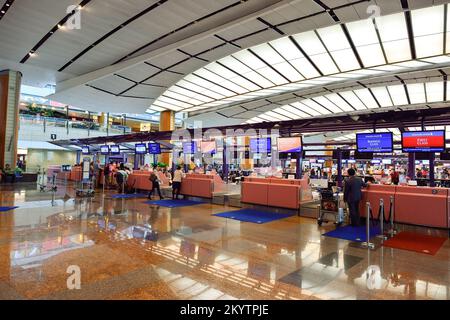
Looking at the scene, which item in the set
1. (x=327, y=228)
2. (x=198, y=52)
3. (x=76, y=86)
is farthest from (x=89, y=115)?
(x=327, y=228)

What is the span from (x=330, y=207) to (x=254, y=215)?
2.40 m

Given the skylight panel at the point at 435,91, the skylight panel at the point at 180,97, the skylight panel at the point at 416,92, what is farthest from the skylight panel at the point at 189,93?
the skylight panel at the point at 435,91

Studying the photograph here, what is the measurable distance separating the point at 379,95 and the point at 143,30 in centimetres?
2119

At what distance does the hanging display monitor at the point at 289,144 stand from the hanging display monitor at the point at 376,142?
82.6 inches

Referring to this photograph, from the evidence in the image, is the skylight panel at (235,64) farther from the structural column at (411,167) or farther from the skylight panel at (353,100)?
the skylight panel at (353,100)

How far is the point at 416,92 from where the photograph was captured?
2361 centimetres

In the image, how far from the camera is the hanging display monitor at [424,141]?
7828 millimetres

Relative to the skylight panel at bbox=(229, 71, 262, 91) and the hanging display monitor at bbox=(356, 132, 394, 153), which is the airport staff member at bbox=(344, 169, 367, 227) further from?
the skylight panel at bbox=(229, 71, 262, 91)

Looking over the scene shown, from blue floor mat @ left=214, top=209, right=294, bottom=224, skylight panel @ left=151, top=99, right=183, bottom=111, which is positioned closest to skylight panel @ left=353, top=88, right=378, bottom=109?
skylight panel @ left=151, top=99, right=183, bottom=111

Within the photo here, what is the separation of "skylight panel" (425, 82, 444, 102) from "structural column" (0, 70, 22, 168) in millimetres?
29258

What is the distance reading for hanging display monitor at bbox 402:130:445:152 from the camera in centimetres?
783

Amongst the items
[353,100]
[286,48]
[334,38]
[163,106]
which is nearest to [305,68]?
[286,48]

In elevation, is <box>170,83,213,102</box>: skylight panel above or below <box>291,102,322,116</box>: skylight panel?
below
